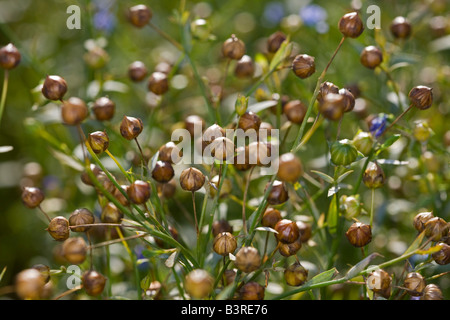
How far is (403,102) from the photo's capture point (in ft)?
3.46

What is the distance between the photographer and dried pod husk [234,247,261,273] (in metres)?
0.72

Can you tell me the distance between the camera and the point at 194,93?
164 centimetres

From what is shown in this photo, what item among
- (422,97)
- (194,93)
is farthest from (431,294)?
(194,93)

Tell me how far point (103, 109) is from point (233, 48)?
28 centimetres

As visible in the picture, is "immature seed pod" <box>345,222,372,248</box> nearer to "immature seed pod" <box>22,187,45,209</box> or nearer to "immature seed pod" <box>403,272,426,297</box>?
"immature seed pod" <box>403,272,426,297</box>

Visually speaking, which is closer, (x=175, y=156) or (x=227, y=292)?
(x=227, y=292)

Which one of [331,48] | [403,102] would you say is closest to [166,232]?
[403,102]

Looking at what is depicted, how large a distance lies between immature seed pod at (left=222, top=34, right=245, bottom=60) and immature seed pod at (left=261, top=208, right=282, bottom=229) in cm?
33

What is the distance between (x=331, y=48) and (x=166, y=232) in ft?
2.72

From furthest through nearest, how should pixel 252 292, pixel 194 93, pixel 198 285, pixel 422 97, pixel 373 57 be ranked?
pixel 194 93 → pixel 373 57 → pixel 422 97 → pixel 252 292 → pixel 198 285

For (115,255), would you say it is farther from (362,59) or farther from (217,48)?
(217,48)

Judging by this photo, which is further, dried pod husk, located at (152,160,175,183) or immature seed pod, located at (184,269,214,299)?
dried pod husk, located at (152,160,175,183)

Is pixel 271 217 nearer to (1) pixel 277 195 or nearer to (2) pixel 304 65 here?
(1) pixel 277 195

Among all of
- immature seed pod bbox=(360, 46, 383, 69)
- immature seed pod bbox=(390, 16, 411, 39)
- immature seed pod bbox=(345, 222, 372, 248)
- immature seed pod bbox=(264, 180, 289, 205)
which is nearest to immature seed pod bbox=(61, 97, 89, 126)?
immature seed pod bbox=(264, 180, 289, 205)
